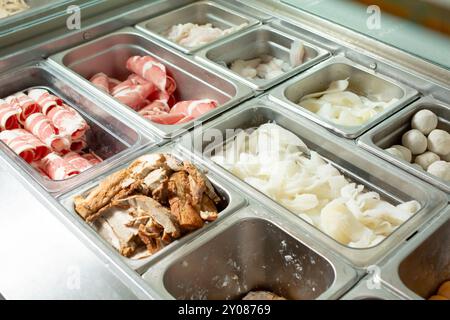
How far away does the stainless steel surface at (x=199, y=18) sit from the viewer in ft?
7.44

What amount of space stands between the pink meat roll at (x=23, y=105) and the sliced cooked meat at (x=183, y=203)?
687 millimetres

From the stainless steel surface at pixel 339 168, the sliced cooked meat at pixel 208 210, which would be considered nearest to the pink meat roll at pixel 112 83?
the stainless steel surface at pixel 339 168

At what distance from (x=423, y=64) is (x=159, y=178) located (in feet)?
3.15

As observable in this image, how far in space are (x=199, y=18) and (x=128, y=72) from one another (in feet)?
1.30

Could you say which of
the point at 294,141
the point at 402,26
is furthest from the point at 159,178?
the point at 402,26

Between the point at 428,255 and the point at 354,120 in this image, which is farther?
the point at 354,120

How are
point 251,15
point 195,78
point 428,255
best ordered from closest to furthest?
1. point 428,255
2. point 195,78
3. point 251,15

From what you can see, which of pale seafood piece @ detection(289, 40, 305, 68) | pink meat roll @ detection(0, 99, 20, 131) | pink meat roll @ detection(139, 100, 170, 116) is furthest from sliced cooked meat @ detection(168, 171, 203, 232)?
pale seafood piece @ detection(289, 40, 305, 68)

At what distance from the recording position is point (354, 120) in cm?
180

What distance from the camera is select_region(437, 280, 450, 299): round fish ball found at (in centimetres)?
139

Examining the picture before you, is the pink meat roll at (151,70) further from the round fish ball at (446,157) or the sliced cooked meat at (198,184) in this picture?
the round fish ball at (446,157)

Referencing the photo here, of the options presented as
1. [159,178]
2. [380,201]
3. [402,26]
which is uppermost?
[402,26]

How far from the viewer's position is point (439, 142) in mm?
1714
